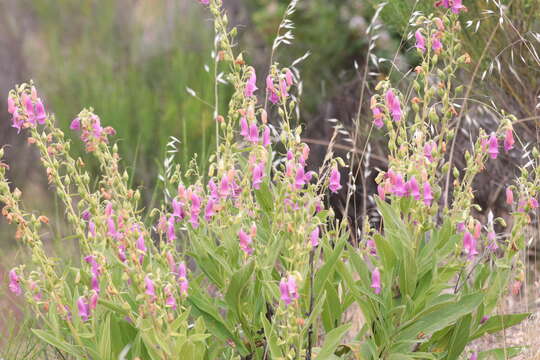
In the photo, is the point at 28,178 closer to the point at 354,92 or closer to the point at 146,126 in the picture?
the point at 146,126

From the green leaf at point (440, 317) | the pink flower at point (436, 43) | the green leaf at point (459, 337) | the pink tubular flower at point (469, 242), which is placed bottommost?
the green leaf at point (459, 337)

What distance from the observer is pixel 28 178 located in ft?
20.6

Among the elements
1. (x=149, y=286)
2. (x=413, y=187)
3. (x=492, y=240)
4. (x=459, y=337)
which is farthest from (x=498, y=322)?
(x=149, y=286)

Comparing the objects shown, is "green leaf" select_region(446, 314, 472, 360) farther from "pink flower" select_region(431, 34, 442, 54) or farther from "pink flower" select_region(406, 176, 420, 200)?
"pink flower" select_region(431, 34, 442, 54)

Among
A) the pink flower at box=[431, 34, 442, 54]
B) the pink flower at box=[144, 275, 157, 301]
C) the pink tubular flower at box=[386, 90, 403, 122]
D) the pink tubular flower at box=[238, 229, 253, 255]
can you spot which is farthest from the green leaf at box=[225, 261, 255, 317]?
the pink flower at box=[431, 34, 442, 54]

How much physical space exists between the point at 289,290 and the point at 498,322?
864mm

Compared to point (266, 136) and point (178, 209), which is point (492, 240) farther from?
point (178, 209)

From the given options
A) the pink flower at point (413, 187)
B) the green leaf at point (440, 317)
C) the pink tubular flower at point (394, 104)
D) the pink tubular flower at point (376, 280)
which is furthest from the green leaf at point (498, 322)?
the pink tubular flower at point (394, 104)

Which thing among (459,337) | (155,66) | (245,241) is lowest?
(155,66)

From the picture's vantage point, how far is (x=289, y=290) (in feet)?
6.33

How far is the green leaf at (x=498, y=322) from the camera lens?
97.3 inches

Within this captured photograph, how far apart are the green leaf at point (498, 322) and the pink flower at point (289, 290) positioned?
32.1 inches

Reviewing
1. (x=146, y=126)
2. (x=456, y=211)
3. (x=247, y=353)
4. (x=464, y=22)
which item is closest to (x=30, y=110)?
(x=247, y=353)

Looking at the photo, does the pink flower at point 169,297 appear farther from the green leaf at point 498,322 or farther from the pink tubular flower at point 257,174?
the green leaf at point 498,322
